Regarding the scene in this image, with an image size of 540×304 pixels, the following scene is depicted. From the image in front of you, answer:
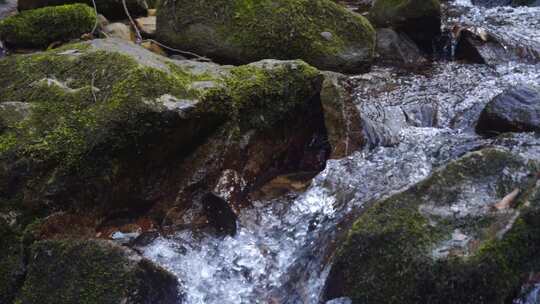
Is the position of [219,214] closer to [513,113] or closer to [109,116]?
[109,116]

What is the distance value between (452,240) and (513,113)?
2573 mm

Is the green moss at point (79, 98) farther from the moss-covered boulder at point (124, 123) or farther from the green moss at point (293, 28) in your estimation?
the green moss at point (293, 28)

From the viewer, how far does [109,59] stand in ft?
12.5

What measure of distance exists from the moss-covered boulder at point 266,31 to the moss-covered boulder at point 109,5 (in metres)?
1.17

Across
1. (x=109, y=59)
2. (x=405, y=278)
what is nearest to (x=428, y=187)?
(x=405, y=278)

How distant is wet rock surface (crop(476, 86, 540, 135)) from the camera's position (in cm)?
477

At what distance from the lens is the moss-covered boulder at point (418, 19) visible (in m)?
7.43

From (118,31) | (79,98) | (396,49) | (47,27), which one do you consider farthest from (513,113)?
(47,27)

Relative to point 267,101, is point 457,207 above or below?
above

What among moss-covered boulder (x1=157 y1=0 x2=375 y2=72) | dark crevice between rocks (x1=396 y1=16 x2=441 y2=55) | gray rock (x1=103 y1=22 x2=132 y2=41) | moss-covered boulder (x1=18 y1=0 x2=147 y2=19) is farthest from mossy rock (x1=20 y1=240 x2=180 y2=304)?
dark crevice between rocks (x1=396 y1=16 x2=441 y2=55)

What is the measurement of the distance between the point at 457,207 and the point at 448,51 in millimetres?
4843

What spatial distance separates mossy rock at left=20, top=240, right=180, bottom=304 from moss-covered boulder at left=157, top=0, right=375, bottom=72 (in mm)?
3314

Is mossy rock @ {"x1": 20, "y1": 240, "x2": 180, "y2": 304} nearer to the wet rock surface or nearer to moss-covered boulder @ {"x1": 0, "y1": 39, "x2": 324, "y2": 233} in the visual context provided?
moss-covered boulder @ {"x1": 0, "y1": 39, "x2": 324, "y2": 233}

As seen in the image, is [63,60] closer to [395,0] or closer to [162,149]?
[162,149]
